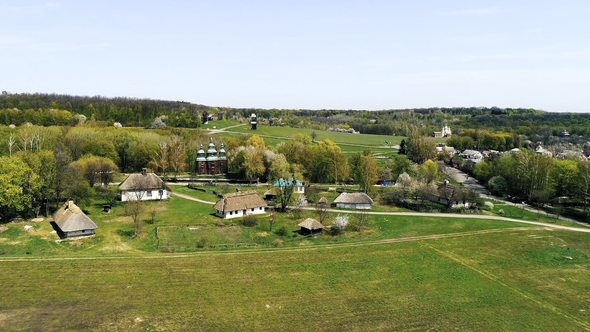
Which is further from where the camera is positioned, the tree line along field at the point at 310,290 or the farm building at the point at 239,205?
the farm building at the point at 239,205

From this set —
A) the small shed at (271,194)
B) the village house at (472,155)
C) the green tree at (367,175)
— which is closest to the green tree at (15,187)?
the small shed at (271,194)

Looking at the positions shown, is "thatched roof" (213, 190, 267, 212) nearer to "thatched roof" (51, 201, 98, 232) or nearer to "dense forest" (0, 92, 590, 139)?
"thatched roof" (51, 201, 98, 232)

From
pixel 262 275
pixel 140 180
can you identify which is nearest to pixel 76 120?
pixel 140 180

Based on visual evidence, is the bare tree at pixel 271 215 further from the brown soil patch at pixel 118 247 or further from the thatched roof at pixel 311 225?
the brown soil patch at pixel 118 247

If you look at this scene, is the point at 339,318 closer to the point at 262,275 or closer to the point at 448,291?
the point at 262,275

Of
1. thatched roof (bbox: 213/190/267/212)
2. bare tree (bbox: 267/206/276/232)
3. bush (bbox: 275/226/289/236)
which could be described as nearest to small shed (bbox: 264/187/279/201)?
bare tree (bbox: 267/206/276/232)

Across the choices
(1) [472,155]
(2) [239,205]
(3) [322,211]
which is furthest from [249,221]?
(1) [472,155]

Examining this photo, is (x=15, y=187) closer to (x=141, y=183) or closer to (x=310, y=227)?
(x=141, y=183)
